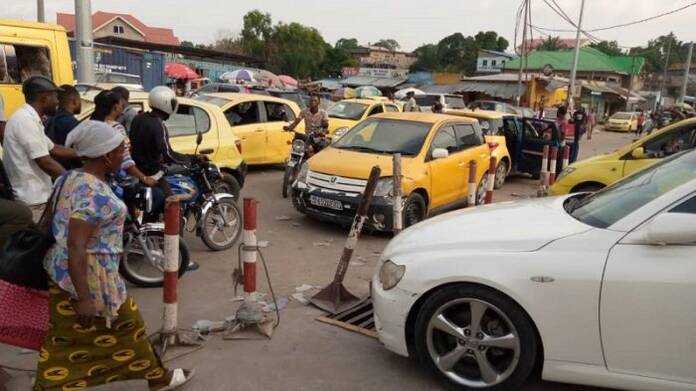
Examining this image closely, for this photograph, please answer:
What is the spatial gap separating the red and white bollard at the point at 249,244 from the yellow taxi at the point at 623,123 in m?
42.7

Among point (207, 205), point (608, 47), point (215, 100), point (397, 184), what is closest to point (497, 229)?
point (397, 184)

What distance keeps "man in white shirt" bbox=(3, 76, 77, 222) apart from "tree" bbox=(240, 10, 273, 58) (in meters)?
68.2

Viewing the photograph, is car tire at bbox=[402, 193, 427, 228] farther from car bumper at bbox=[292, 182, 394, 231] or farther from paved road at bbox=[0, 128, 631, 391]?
paved road at bbox=[0, 128, 631, 391]

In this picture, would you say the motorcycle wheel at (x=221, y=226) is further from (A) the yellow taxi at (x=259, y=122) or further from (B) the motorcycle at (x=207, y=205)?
(A) the yellow taxi at (x=259, y=122)

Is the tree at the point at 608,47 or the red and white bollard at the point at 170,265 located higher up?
the tree at the point at 608,47

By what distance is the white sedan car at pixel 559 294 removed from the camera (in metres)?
3.04

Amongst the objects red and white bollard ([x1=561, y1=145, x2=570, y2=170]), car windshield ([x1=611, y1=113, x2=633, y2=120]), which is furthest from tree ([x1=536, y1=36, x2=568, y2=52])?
red and white bollard ([x1=561, y1=145, x2=570, y2=170])

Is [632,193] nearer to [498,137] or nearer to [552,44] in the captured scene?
[498,137]

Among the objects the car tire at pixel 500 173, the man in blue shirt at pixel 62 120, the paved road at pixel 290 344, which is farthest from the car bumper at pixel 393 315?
the car tire at pixel 500 173

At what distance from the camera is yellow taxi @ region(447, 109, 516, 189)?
11.4m

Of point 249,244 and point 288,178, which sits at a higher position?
point 249,244

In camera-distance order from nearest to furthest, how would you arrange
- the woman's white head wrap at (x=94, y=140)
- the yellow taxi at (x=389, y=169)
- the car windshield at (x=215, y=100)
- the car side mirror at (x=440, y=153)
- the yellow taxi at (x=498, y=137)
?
the woman's white head wrap at (x=94, y=140)
the yellow taxi at (x=389, y=169)
the car side mirror at (x=440, y=153)
the car windshield at (x=215, y=100)
the yellow taxi at (x=498, y=137)

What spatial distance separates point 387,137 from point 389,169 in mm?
963

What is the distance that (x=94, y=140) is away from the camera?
2785mm
